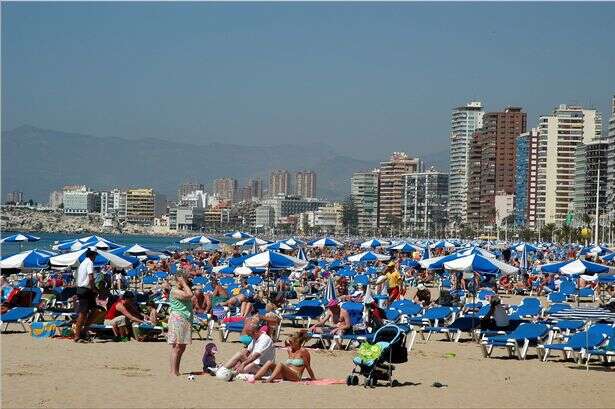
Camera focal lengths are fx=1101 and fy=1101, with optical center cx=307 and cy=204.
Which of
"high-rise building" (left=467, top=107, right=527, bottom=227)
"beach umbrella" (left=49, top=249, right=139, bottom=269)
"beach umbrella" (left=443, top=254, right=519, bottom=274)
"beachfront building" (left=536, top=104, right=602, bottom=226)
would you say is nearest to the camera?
"beach umbrella" (left=443, top=254, right=519, bottom=274)

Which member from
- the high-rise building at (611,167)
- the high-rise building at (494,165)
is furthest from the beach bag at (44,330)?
the high-rise building at (494,165)

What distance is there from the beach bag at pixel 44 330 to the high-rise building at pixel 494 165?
158116 millimetres

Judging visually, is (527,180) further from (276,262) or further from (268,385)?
(268,385)

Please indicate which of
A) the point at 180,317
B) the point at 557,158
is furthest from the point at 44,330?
the point at 557,158

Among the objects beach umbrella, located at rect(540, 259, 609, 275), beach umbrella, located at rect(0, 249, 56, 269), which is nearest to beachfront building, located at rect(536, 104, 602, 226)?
beach umbrella, located at rect(540, 259, 609, 275)

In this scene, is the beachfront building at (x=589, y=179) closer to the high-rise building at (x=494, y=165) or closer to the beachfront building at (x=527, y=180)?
the beachfront building at (x=527, y=180)

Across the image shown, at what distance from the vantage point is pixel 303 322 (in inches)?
779

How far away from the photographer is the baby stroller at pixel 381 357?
37.6 feet

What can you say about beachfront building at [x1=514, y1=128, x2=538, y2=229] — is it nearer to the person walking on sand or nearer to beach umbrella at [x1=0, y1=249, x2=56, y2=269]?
beach umbrella at [x1=0, y1=249, x2=56, y2=269]

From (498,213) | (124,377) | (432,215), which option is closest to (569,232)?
(498,213)

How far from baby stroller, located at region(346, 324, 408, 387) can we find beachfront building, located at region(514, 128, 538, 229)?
143182 millimetres

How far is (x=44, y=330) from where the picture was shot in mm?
15906

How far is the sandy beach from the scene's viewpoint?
10289 mm

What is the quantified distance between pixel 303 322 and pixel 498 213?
141 m
